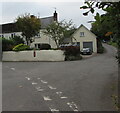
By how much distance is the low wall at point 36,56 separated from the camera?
25156 mm

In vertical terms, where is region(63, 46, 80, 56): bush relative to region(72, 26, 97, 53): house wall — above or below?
below

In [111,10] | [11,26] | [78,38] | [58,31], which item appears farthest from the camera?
[11,26]

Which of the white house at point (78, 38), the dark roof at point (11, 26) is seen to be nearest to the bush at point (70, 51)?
the white house at point (78, 38)

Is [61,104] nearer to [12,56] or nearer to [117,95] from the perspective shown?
[117,95]

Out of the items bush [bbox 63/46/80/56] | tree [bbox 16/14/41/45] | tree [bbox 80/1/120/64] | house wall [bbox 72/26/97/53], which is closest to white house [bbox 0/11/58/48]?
tree [bbox 16/14/41/45]

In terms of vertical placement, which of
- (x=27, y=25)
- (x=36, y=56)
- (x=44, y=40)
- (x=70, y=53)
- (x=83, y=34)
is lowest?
(x=36, y=56)

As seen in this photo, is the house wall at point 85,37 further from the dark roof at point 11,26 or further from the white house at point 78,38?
the dark roof at point 11,26

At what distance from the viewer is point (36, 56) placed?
25672mm

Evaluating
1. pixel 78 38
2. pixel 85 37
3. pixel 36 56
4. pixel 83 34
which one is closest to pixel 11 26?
pixel 78 38

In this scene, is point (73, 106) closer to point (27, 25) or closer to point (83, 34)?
point (27, 25)

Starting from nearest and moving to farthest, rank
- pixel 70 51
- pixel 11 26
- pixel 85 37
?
1. pixel 70 51
2. pixel 85 37
3. pixel 11 26

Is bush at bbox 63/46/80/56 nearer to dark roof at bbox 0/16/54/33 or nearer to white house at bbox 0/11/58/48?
white house at bbox 0/11/58/48

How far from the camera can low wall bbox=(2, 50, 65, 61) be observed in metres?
25.2

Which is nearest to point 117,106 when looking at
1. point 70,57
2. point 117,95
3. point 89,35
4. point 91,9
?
point 117,95
